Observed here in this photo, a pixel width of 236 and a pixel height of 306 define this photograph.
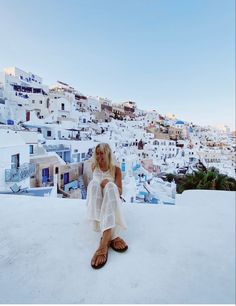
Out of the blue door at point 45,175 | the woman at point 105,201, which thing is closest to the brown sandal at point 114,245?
the woman at point 105,201

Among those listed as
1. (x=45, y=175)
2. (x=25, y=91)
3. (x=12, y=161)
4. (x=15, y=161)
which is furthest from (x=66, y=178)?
(x=25, y=91)

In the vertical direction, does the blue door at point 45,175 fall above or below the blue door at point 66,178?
above

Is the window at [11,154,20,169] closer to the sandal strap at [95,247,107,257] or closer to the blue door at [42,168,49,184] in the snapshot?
the blue door at [42,168,49,184]

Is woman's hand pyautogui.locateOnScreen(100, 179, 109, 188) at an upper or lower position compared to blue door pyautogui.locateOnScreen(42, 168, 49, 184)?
upper

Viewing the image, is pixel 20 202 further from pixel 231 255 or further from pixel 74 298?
pixel 231 255

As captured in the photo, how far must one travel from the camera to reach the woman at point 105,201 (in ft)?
3.10

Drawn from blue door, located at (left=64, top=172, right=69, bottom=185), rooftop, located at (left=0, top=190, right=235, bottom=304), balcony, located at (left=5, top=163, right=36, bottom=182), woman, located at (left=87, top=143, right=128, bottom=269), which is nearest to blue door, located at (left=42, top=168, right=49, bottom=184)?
blue door, located at (left=64, top=172, right=69, bottom=185)

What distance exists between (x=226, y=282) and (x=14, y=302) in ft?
2.46

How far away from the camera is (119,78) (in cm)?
812

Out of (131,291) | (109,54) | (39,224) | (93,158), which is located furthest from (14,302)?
(109,54)

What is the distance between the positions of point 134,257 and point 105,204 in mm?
265

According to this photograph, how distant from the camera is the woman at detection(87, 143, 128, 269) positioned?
0.94 meters

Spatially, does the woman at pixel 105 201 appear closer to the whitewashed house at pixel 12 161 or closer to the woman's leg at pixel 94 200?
the woman's leg at pixel 94 200

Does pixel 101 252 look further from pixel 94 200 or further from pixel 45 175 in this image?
pixel 45 175
